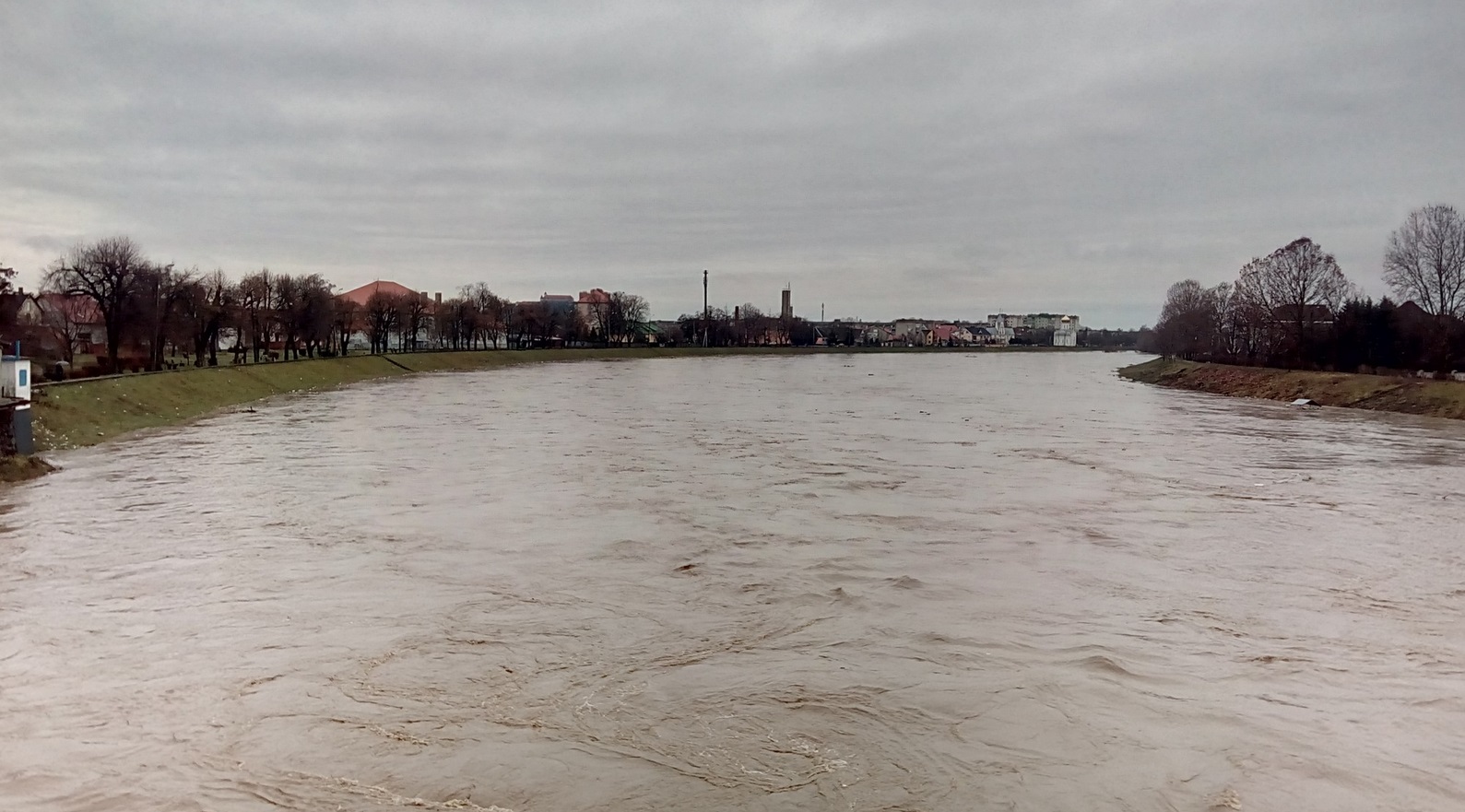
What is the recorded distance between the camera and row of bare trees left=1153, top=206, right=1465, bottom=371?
53438 mm

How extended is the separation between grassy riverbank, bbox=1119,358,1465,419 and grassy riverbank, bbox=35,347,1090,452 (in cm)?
4553

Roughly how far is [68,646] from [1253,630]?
36.8ft

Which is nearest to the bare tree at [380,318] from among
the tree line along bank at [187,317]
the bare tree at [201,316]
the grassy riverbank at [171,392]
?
the tree line along bank at [187,317]

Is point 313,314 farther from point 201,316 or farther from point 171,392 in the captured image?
point 171,392

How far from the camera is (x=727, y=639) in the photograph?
31.6ft

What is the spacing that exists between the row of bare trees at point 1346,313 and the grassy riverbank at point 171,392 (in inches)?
2118

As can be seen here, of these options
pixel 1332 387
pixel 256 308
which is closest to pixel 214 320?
pixel 256 308

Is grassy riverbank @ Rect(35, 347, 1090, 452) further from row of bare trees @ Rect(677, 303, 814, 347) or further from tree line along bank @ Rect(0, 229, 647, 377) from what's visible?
row of bare trees @ Rect(677, 303, 814, 347)

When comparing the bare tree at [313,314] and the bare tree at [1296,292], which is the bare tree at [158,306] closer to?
the bare tree at [313,314]

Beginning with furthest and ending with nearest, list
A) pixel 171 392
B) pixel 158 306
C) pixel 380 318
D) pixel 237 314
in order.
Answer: pixel 380 318 → pixel 237 314 → pixel 158 306 → pixel 171 392

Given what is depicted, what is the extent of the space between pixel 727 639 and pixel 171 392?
106 feet

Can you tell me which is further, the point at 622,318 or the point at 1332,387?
the point at 622,318

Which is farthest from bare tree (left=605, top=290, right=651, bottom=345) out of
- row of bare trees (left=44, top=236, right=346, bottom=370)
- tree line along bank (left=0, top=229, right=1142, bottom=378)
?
row of bare trees (left=44, top=236, right=346, bottom=370)

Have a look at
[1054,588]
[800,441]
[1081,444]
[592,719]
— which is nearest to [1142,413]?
[1081,444]
